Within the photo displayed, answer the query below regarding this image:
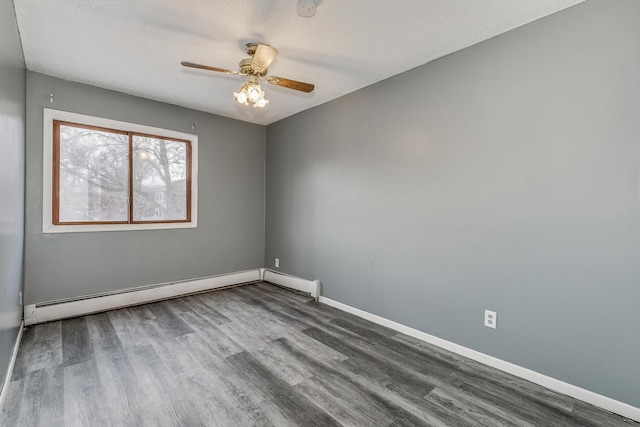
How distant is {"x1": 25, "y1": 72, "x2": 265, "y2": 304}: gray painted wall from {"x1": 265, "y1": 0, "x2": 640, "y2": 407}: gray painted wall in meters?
1.91

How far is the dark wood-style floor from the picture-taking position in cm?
168

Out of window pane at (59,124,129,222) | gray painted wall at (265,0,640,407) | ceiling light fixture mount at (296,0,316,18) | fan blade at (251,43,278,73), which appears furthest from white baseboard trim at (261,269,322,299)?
ceiling light fixture mount at (296,0,316,18)

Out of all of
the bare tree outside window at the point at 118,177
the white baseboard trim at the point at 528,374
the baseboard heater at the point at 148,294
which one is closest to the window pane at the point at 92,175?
the bare tree outside window at the point at 118,177

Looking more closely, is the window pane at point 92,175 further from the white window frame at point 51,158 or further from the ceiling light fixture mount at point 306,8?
the ceiling light fixture mount at point 306,8

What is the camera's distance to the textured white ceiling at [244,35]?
1.96 meters

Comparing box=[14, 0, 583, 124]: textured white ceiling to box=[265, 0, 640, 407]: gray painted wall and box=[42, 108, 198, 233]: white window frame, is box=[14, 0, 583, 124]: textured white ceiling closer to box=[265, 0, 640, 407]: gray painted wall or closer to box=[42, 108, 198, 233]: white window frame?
box=[265, 0, 640, 407]: gray painted wall

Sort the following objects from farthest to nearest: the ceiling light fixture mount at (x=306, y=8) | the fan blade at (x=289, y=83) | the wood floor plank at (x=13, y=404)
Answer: the fan blade at (x=289, y=83)
the ceiling light fixture mount at (x=306, y=8)
the wood floor plank at (x=13, y=404)

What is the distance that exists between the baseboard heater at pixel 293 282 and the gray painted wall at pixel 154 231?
265 millimetres

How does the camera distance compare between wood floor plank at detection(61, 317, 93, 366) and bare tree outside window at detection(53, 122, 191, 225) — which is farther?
bare tree outside window at detection(53, 122, 191, 225)

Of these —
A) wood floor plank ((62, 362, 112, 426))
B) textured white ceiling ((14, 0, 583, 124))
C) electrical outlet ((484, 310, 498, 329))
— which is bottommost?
wood floor plank ((62, 362, 112, 426))

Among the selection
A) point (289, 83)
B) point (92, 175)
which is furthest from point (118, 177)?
point (289, 83)

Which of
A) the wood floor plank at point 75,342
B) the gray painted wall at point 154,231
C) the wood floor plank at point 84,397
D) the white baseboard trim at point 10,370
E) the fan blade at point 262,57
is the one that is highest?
the fan blade at point 262,57

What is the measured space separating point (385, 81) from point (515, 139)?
1.44 meters

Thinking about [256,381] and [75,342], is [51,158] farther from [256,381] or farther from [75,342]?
[256,381]
